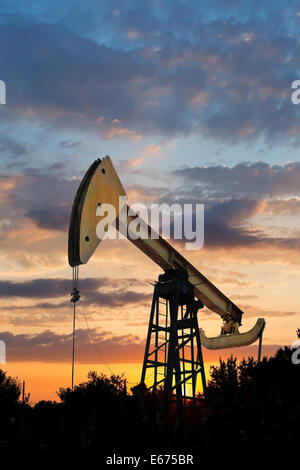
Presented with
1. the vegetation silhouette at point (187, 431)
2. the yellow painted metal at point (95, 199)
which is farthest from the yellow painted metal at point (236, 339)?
the vegetation silhouette at point (187, 431)

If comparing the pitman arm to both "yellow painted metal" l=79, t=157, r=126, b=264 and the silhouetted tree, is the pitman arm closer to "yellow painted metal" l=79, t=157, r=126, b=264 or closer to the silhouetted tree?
"yellow painted metal" l=79, t=157, r=126, b=264

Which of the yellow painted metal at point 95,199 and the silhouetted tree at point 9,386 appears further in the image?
the silhouetted tree at point 9,386

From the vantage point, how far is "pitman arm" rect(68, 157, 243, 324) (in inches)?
822

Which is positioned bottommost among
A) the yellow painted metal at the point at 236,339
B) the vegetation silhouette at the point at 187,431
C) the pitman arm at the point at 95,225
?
the vegetation silhouette at the point at 187,431

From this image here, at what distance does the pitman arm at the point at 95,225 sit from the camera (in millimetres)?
20878

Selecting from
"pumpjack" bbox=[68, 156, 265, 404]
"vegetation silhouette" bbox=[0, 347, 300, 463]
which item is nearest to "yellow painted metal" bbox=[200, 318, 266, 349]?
"pumpjack" bbox=[68, 156, 265, 404]

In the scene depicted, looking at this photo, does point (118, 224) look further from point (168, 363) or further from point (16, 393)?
point (16, 393)

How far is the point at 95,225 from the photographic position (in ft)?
71.2

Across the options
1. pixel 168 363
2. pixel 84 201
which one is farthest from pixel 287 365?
pixel 84 201

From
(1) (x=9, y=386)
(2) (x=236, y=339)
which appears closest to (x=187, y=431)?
(2) (x=236, y=339)

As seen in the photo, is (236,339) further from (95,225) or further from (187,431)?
(187,431)

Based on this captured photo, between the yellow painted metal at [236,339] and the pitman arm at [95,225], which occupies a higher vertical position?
the pitman arm at [95,225]

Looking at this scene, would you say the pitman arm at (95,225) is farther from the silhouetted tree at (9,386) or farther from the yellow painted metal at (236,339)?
the silhouetted tree at (9,386)
